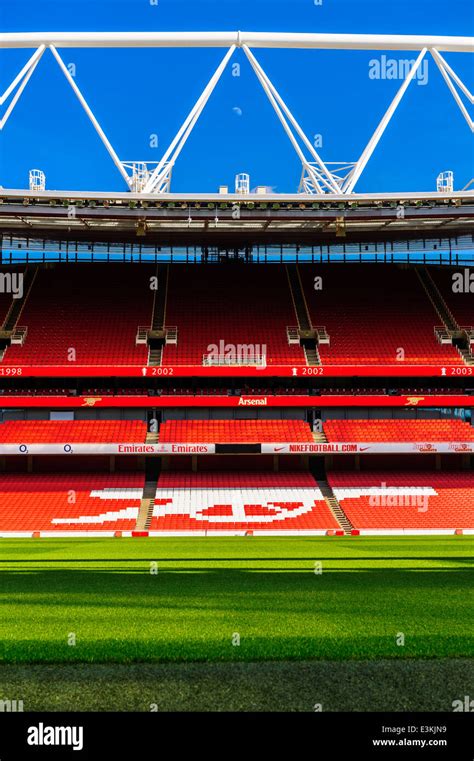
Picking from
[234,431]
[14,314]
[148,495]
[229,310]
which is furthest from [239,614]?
[14,314]

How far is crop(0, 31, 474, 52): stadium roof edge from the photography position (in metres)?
34.9

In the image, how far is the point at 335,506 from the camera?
3900 centimetres

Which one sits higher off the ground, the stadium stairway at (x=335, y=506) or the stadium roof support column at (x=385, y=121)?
the stadium roof support column at (x=385, y=121)

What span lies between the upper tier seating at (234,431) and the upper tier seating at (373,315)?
5.62m

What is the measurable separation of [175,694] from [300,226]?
4251 cm

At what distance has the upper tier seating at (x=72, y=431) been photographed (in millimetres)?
41531

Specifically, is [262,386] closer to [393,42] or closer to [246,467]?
[246,467]

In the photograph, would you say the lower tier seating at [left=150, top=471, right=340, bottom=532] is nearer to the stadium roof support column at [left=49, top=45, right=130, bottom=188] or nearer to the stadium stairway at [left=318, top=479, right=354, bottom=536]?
the stadium stairway at [left=318, top=479, right=354, bottom=536]

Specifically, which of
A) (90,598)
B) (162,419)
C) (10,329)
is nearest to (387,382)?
(162,419)

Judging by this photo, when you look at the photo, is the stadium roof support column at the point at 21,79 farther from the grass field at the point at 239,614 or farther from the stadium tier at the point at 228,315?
the grass field at the point at 239,614

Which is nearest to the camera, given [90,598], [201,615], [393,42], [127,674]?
[127,674]

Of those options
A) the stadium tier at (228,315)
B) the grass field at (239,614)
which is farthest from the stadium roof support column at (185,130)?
the grass field at (239,614)

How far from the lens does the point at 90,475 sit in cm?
4238

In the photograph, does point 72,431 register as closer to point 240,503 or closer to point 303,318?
point 240,503
